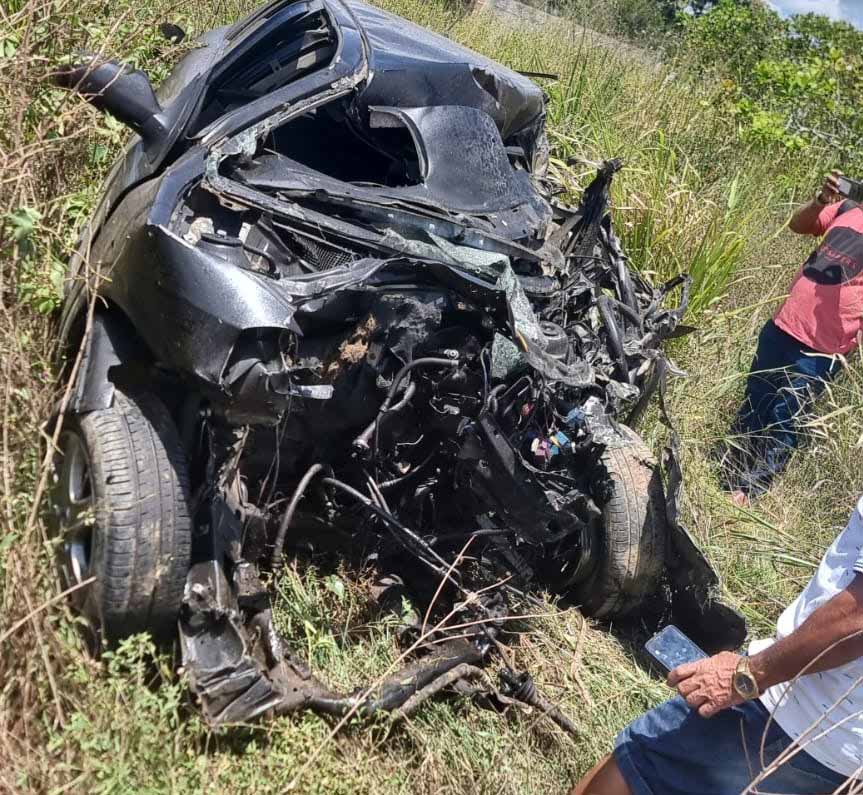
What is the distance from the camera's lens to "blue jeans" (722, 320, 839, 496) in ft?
16.2

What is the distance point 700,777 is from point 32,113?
11.0 ft

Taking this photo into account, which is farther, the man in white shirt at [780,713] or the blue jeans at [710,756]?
the blue jeans at [710,756]

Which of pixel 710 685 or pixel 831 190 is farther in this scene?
pixel 831 190

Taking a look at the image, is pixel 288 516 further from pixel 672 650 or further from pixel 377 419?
pixel 672 650

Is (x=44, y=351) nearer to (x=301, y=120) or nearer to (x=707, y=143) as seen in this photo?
(x=301, y=120)

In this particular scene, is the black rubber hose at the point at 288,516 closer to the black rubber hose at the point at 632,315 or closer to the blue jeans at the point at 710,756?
the blue jeans at the point at 710,756

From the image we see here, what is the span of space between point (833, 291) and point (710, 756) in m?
3.35

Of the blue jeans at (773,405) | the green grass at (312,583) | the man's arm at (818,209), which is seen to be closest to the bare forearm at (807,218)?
the man's arm at (818,209)

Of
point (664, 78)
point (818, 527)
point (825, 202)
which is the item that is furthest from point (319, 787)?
point (664, 78)

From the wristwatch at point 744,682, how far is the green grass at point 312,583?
3.51 ft

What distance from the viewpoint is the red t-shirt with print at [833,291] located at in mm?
4766

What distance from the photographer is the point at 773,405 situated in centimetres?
510

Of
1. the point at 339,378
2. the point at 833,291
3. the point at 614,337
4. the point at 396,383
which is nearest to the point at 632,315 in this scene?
the point at 614,337

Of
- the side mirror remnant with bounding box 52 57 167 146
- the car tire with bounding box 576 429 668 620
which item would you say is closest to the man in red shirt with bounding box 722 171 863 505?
the car tire with bounding box 576 429 668 620
